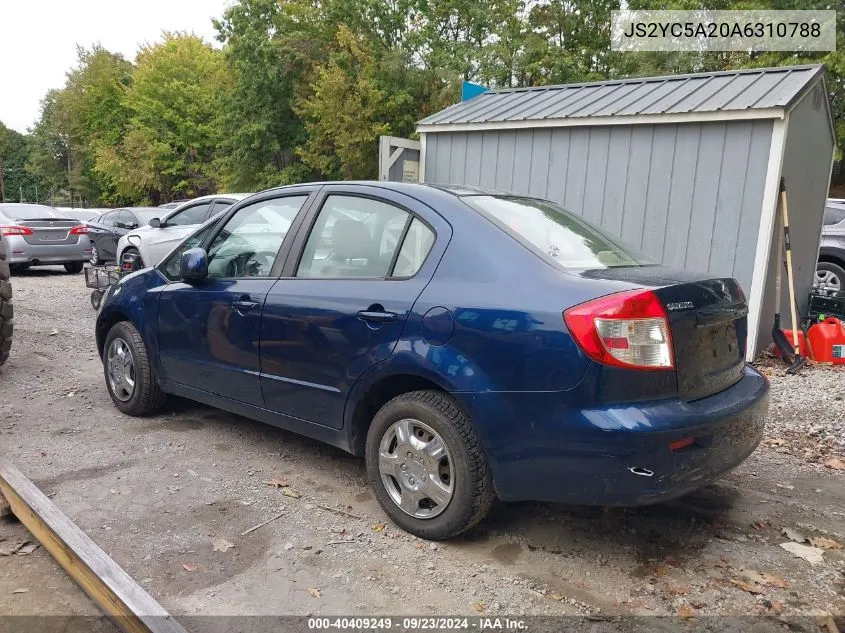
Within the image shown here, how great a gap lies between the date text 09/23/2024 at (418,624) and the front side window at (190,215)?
8.53 meters

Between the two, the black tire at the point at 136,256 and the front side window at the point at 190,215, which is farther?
the front side window at the point at 190,215

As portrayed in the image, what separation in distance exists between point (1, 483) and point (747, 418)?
3.60 metres

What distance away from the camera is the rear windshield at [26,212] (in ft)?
43.2

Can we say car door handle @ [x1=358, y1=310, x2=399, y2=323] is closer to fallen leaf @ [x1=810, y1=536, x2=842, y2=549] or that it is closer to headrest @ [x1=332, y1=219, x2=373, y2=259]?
headrest @ [x1=332, y1=219, x2=373, y2=259]

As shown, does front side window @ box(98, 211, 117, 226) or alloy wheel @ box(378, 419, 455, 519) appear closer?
alloy wheel @ box(378, 419, 455, 519)

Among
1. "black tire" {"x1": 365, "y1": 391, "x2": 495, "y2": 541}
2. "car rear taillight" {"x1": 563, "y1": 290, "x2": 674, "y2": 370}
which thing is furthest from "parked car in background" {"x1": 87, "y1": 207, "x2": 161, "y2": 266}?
"car rear taillight" {"x1": 563, "y1": 290, "x2": 674, "y2": 370}

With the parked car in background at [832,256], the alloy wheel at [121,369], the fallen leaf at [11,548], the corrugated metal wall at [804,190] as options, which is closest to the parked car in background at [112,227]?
the alloy wheel at [121,369]

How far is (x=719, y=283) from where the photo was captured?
301cm

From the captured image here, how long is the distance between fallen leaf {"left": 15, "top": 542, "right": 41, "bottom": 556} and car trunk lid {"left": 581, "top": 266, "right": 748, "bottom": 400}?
2.73m

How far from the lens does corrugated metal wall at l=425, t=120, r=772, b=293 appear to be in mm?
6691

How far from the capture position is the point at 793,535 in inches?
129

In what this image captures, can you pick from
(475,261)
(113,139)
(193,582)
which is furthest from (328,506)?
(113,139)

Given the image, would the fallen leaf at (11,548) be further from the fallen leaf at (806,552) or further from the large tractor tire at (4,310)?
the fallen leaf at (806,552)

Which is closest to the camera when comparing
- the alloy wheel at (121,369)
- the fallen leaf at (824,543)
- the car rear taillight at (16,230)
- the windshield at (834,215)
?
the fallen leaf at (824,543)
